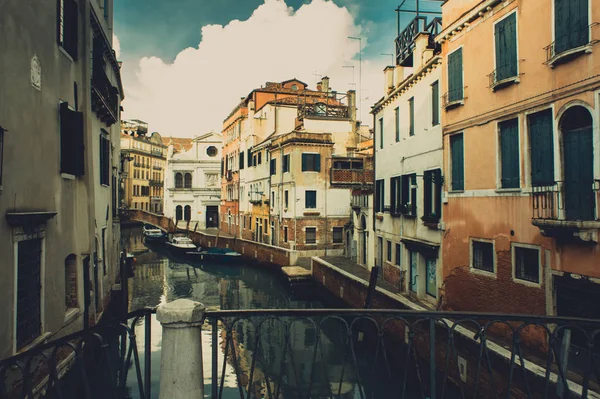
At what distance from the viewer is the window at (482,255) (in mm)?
9172

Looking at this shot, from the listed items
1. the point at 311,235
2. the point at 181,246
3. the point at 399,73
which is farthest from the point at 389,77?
the point at 181,246

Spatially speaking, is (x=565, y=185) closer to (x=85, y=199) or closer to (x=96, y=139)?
(x=85, y=199)

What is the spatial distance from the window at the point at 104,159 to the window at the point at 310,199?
13.8 m

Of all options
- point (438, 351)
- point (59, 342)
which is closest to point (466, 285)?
point (438, 351)

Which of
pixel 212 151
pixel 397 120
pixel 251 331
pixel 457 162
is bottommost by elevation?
pixel 251 331

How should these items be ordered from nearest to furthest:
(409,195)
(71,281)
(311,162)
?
1. (71,281)
2. (409,195)
3. (311,162)

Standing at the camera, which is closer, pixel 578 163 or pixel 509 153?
pixel 578 163

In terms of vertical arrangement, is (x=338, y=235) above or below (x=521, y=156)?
below

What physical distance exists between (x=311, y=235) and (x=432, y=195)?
1378 centimetres

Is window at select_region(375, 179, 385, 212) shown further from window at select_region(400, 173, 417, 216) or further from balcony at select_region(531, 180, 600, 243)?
balcony at select_region(531, 180, 600, 243)

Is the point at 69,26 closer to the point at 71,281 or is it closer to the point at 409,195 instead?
the point at 71,281

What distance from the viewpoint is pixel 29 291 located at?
6.25 meters

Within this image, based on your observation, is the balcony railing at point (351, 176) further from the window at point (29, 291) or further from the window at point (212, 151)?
the window at point (212, 151)

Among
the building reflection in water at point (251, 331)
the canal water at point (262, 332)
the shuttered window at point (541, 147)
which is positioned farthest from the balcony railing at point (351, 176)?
the shuttered window at point (541, 147)
